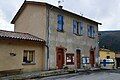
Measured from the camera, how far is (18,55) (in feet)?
78.4

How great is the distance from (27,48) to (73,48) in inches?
314

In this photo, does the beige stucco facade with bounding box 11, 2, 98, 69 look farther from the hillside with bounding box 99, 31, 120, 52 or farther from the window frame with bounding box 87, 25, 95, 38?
the hillside with bounding box 99, 31, 120, 52

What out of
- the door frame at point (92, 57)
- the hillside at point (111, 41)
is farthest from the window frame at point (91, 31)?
the hillside at point (111, 41)

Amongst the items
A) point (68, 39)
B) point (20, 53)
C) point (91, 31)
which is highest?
point (91, 31)

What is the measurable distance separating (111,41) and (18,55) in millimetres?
33769

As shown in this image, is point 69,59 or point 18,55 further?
point 69,59

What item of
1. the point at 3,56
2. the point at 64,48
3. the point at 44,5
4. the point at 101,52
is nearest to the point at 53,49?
the point at 64,48

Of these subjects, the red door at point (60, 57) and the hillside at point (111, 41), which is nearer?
the red door at point (60, 57)

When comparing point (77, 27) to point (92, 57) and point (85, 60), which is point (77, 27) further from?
point (92, 57)

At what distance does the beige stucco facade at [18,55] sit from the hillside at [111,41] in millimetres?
28556

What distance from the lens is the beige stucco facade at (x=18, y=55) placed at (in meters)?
22.2

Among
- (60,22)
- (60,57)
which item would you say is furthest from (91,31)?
(60,57)

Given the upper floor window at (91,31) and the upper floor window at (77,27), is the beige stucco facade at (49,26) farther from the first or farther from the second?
the upper floor window at (91,31)

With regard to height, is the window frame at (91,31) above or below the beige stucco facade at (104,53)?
above
